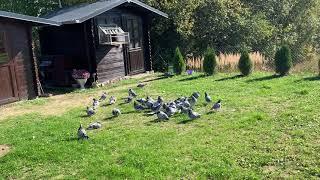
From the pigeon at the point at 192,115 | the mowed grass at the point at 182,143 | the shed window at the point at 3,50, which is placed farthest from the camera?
the shed window at the point at 3,50

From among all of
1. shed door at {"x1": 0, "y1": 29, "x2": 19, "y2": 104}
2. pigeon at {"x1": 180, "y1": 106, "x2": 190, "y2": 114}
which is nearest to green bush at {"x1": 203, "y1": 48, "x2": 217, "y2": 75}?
pigeon at {"x1": 180, "y1": 106, "x2": 190, "y2": 114}

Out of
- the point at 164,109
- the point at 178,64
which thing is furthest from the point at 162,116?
the point at 178,64

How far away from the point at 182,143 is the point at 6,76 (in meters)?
7.11

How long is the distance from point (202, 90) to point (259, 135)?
486 centimetres

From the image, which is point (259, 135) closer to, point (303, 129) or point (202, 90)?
point (303, 129)

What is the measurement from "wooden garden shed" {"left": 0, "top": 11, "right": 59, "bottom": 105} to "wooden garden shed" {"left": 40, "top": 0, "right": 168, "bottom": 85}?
142 centimetres

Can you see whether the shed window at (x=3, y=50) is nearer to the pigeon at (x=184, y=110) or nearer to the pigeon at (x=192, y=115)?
the pigeon at (x=184, y=110)

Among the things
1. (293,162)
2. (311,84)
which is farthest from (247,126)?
(311,84)

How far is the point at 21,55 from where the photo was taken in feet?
41.7

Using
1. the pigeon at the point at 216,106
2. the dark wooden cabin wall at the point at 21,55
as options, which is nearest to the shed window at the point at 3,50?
the dark wooden cabin wall at the point at 21,55

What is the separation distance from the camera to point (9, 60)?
12258 mm

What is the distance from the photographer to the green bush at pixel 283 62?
530 inches

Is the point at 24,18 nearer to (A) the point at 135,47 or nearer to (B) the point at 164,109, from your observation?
(B) the point at 164,109

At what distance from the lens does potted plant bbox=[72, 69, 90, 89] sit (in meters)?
14.4
